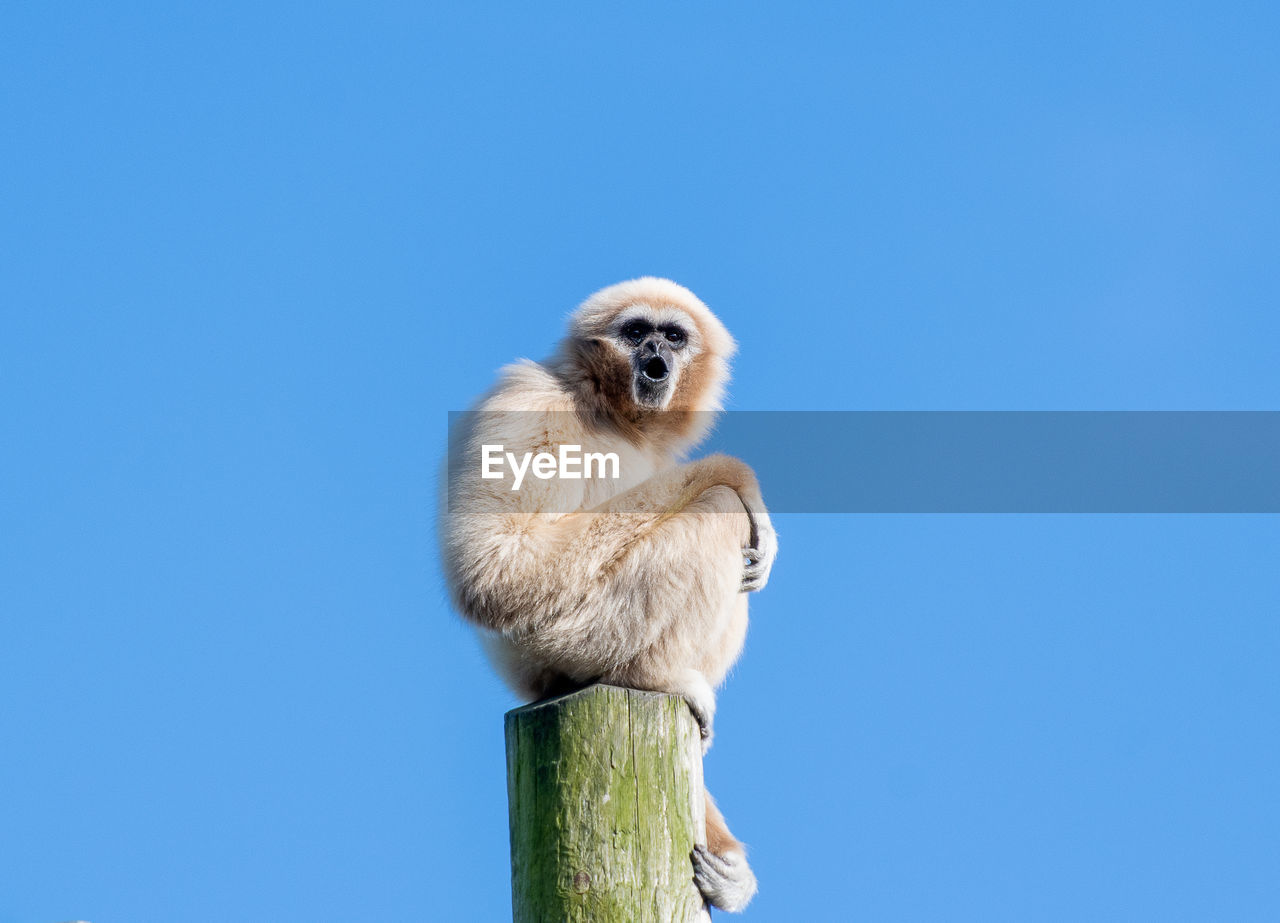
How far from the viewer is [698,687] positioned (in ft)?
16.8

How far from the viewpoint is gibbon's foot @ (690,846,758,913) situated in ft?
14.2

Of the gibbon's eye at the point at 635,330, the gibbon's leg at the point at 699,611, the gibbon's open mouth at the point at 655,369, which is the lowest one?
the gibbon's leg at the point at 699,611

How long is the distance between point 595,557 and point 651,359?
1.36 metres

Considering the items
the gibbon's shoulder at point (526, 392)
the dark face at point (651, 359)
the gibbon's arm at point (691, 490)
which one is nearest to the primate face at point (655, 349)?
the dark face at point (651, 359)

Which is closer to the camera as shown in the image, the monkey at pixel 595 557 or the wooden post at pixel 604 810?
the wooden post at pixel 604 810

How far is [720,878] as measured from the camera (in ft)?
14.3

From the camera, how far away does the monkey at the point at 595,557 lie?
5.15 m

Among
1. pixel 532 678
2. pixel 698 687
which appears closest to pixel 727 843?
pixel 698 687

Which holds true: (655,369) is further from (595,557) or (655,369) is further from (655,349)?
(595,557)

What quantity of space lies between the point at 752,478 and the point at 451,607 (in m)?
Result: 1.44

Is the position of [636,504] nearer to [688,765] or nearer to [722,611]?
[722,611]

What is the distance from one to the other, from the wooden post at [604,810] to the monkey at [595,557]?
25.7 inches

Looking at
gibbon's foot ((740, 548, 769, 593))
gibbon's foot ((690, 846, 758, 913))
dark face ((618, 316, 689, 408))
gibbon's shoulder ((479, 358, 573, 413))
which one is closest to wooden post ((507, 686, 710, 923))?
gibbon's foot ((690, 846, 758, 913))

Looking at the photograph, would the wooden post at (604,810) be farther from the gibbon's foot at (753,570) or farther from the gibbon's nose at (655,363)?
the gibbon's nose at (655,363)
